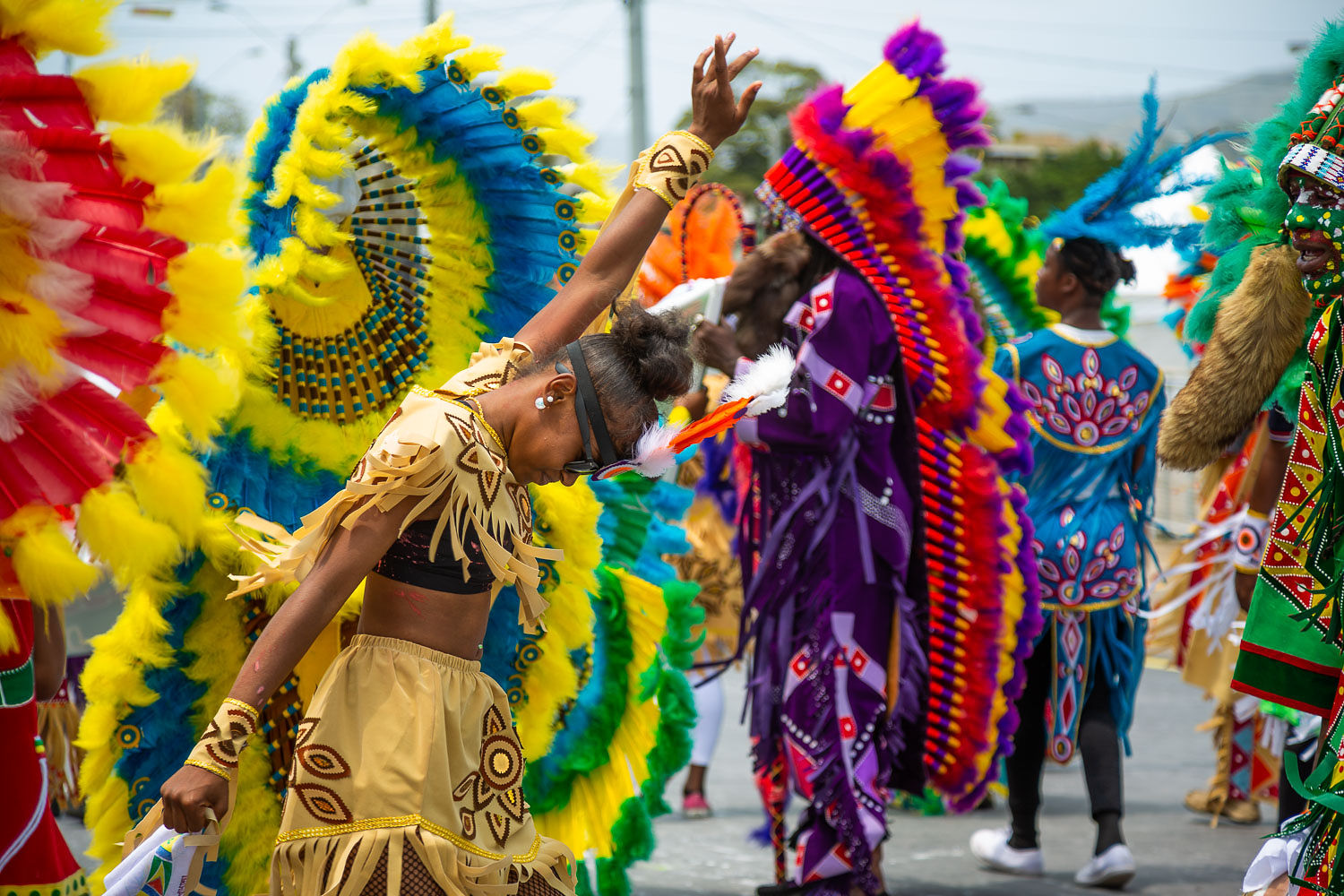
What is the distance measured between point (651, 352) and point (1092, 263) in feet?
10.2

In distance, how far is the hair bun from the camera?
7.76ft

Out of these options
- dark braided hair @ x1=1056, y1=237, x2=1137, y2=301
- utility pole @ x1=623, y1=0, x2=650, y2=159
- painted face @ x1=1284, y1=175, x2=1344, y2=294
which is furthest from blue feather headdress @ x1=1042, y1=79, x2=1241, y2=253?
utility pole @ x1=623, y1=0, x2=650, y2=159

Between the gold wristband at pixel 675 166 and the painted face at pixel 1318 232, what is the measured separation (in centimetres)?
120

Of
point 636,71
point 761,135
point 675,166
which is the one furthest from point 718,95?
point 761,135

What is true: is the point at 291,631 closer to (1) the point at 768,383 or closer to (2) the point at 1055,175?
(1) the point at 768,383

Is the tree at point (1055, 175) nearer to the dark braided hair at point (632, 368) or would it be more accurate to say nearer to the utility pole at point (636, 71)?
the utility pole at point (636, 71)

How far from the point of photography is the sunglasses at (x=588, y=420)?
7.63 ft

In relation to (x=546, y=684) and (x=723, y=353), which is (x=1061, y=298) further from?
(x=546, y=684)

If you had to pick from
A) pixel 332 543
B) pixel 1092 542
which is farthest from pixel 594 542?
pixel 1092 542

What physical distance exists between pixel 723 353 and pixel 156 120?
246 cm

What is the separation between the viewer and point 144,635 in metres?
2.95

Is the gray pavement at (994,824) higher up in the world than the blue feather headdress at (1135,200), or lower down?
lower down

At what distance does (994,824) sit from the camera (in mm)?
5566

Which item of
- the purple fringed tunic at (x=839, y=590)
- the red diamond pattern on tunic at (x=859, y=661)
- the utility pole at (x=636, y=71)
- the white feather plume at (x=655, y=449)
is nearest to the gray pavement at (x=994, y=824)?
the purple fringed tunic at (x=839, y=590)
